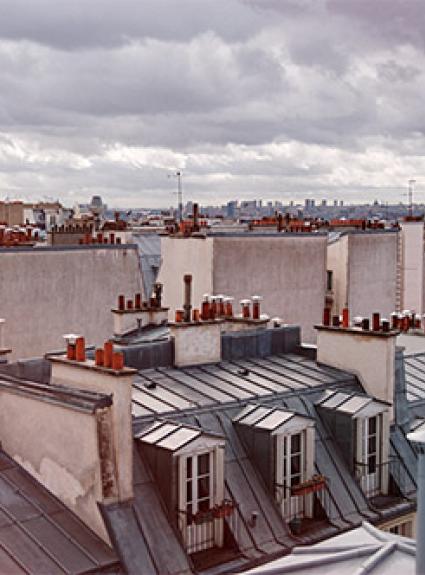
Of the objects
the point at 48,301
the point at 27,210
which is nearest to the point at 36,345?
the point at 48,301

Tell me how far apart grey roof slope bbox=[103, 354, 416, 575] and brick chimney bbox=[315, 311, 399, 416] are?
0.22 m

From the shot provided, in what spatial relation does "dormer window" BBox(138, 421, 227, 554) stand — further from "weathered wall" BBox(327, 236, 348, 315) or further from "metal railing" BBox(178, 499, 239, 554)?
"weathered wall" BBox(327, 236, 348, 315)

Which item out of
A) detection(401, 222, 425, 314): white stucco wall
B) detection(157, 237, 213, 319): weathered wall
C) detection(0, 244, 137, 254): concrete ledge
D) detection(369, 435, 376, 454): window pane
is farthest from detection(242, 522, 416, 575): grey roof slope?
detection(401, 222, 425, 314): white stucco wall

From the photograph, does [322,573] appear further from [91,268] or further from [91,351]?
[91,268]

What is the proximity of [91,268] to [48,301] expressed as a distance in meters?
1.97

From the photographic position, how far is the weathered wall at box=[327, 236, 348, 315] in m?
31.9

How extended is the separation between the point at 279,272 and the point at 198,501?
60.7ft

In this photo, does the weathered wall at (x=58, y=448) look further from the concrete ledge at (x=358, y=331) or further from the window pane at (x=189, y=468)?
the concrete ledge at (x=358, y=331)

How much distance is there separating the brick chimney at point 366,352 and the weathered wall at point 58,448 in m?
6.27

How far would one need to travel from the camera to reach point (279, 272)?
96.3 feet

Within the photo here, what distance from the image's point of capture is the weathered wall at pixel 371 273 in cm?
3272

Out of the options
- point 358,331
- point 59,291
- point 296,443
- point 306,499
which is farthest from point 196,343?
point 59,291

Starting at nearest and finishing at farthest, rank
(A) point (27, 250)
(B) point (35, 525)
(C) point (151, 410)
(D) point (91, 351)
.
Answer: (B) point (35, 525)
(C) point (151, 410)
(D) point (91, 351)
(A) point (27, 250)

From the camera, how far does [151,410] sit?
1246 centimetres
